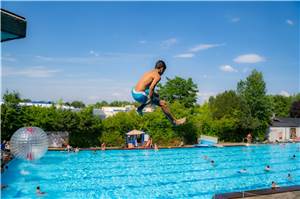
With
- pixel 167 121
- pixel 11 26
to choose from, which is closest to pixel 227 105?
pixel 167 121

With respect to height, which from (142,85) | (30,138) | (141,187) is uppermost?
(142,85)

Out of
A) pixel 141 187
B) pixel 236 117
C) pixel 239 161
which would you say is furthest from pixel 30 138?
pixel 236 117

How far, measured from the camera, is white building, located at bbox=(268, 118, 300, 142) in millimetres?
44406

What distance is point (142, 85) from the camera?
22.2ft

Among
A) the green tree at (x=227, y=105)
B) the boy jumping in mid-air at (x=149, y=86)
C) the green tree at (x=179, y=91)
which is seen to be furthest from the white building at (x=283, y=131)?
the boy jumping in mid-air at (x=149, y=86)

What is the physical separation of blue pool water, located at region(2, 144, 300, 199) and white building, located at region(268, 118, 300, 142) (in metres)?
13.2

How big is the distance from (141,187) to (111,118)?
1628 cm

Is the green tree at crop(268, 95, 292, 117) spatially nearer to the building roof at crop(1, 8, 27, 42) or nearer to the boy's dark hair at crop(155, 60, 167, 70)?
the boy's dark hair at crop(155, 60, 167, 70)

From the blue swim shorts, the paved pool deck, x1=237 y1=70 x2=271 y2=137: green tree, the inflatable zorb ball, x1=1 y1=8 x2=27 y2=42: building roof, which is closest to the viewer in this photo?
x1=1 y1=8 x2=27 y2=42: building roof

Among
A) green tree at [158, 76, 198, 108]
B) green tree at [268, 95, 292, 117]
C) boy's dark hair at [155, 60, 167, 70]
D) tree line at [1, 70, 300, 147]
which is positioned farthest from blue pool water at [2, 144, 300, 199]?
green tree at [268, 95, 292, 117]

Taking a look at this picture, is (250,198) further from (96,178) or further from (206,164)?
(206,164)

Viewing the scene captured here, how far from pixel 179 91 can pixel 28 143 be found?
35.9 metres

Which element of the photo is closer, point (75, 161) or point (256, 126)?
point (75, 161)

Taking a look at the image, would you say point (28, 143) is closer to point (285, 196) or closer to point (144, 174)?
point (144, 174)
